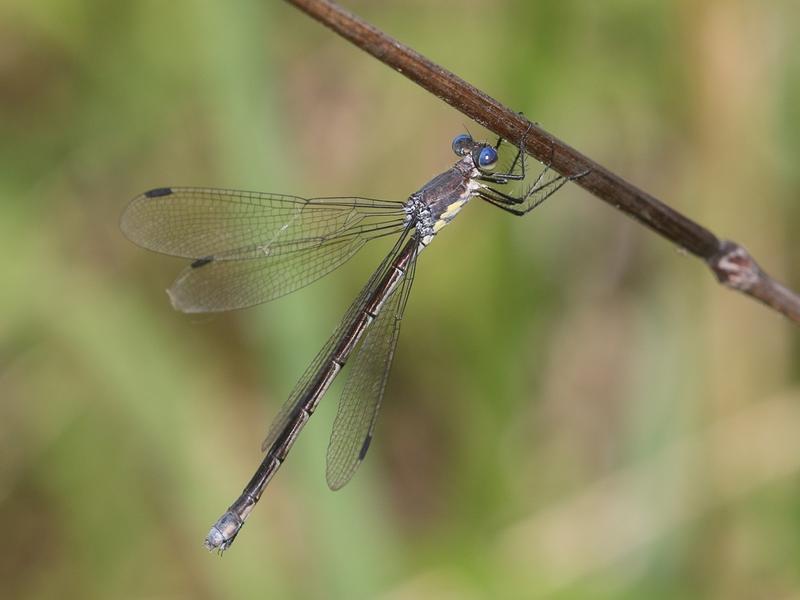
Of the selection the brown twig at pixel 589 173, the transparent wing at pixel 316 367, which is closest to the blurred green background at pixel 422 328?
the transparent wing at pixel 316 367

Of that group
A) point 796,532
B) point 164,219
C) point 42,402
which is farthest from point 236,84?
point 796,532

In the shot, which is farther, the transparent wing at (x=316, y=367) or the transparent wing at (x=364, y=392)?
the transparent wing at (x=316, y=367)

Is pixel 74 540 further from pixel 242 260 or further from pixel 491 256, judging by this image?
pixel 491 256

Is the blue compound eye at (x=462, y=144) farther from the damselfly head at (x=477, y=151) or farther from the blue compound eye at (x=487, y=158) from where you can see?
the blue compound eye at (x=487, y=158)

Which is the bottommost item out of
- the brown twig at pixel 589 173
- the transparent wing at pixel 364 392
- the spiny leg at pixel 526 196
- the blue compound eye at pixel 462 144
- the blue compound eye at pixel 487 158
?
the transparent wing at pixel 364 392

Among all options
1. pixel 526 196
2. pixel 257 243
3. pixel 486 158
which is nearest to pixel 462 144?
pixel 486 158
